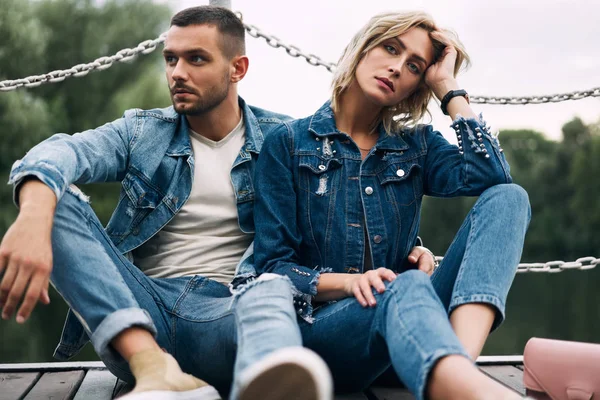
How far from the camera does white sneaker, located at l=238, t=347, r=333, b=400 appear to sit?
1472 mm

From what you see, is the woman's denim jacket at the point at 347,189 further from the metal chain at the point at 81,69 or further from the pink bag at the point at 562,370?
the metal chain at the point at 81,69

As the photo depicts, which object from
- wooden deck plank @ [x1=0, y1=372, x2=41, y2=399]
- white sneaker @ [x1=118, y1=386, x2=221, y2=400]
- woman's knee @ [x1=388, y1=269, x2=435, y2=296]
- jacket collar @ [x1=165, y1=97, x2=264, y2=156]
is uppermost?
jacket collar @ [x1=165, y1=97, x2=264, y2=156]

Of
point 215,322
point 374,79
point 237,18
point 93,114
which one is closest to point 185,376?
point 215,322

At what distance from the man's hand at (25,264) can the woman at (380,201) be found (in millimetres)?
708

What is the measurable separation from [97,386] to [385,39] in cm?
151

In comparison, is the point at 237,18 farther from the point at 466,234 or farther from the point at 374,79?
the point at 466,234

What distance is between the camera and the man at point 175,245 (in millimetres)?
1756

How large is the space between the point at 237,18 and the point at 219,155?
58 cm

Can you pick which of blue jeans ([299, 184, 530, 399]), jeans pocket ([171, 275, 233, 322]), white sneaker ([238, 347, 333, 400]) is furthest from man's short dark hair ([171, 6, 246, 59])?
white sneaker ([238, 347, 333, 400])

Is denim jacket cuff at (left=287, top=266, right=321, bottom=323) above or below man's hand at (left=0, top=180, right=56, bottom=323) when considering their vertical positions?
below

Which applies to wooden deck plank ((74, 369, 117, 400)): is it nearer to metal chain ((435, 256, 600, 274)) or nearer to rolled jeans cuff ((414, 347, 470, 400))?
rolled jeans cuff ((414, 347, 470, 400))

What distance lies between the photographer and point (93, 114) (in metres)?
12.9

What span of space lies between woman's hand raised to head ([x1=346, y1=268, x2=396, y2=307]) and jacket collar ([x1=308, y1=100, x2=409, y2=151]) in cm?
60

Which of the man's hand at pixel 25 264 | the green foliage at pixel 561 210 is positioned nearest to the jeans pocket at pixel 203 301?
the man's hand at pixel 25 264
